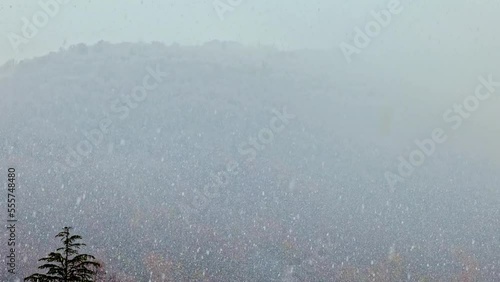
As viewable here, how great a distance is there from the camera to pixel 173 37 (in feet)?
254

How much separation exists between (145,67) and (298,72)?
9.94m

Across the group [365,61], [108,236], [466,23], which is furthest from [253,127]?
[466,23]

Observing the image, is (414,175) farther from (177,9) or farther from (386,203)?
(177,9)
